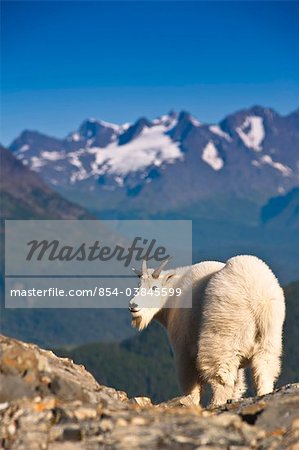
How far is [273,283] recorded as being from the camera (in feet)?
Result: 60.3

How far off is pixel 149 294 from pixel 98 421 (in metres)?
11.3

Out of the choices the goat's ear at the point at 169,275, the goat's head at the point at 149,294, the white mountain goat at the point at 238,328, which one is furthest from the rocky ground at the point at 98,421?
the goat's ear at the point at 169,275

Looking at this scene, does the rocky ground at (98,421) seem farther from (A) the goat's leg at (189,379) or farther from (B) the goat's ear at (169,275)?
(B) the goat's ear at (169,275)

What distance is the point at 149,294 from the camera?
887 inches

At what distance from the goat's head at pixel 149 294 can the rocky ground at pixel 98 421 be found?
31.0 ft

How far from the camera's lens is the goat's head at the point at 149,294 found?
22.1 meters

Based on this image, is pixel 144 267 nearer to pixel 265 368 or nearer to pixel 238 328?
pixel 238 328

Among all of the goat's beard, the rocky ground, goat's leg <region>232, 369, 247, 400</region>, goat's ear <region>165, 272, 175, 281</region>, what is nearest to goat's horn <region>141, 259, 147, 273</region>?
goat's ear <region>165, 272, 175, 281</region>

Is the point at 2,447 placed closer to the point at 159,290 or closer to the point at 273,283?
the point at 273,283

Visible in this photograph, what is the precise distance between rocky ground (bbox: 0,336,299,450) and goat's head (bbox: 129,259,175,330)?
9.46 m

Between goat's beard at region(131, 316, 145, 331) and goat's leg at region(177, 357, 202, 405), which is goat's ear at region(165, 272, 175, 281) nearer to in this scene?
goat's beard at region(131, 316, 145, 331)

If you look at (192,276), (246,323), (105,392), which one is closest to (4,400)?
(105,392)

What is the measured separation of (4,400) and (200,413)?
334 cm

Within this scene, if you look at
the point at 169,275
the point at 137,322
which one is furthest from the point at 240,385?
the point at 169,275
